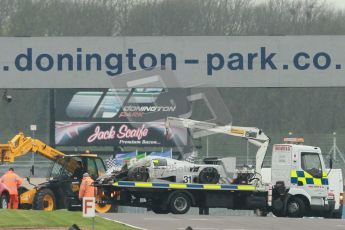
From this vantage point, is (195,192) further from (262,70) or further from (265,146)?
(262,70)

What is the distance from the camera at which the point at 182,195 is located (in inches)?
1437

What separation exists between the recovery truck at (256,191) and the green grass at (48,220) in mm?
3537

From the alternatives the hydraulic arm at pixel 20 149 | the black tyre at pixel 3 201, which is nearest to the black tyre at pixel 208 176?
the black tyre at pixel 3 201

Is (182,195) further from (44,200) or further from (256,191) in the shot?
(44,200)

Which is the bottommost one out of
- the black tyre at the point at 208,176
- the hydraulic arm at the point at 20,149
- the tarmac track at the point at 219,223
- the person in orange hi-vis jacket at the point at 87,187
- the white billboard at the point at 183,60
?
the tarmac track at the point at 219,223

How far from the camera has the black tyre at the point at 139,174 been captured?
36.5 meters

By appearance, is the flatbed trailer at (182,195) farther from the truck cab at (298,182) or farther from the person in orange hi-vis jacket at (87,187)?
the truck cab at (298,182)

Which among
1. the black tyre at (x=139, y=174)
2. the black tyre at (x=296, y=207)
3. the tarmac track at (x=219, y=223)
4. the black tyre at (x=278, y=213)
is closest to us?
the tarmac track at (x=219, y=223)

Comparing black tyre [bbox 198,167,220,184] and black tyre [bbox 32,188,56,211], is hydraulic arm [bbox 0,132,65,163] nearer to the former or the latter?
black tyre [bbox 32,188,56,211]

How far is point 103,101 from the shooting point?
189 feet

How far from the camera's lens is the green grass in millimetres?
28812

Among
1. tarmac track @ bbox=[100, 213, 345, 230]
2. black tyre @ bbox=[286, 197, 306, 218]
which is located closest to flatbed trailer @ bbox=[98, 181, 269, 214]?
black tyre @ bbox=[286, 197, 306, 218]

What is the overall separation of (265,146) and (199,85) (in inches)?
185

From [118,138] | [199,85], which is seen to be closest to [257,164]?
[199,85]
